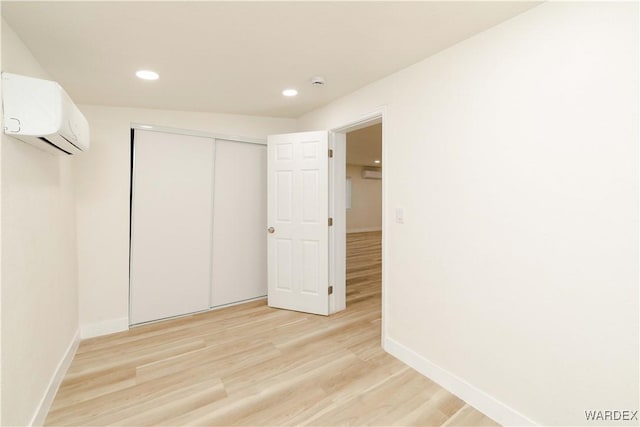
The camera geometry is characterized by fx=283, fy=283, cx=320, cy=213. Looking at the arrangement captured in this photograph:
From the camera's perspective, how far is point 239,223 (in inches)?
136

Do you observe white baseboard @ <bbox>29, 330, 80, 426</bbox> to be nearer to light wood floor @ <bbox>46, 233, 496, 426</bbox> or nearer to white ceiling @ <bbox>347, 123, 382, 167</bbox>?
light wood floor @ <bbox>46, 233, 496, 426</bbox>

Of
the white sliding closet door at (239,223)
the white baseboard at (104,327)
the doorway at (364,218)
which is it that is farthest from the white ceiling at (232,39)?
the white baseboard at (104,327)

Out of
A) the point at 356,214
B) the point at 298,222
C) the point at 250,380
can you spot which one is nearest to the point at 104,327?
the point at 250,380

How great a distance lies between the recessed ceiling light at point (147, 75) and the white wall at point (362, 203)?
7944 mm

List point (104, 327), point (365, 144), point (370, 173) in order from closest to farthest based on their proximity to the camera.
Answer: point (104, 327) < point (365, 144) < point (370, 173)

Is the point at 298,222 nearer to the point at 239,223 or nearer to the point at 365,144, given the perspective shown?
the point at 239,223

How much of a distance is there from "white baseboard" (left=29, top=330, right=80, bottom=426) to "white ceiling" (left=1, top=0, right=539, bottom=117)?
2.09m

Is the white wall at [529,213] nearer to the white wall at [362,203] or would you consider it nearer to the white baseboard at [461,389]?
the white baseboard at [461,389]

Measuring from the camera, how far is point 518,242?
155 centimetres

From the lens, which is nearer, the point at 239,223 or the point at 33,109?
the point at 33,109

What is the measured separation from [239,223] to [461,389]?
106 inches

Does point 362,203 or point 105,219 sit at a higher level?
point 362,203

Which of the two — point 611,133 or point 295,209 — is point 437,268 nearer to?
point 611,133

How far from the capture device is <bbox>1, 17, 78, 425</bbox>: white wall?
133cm
